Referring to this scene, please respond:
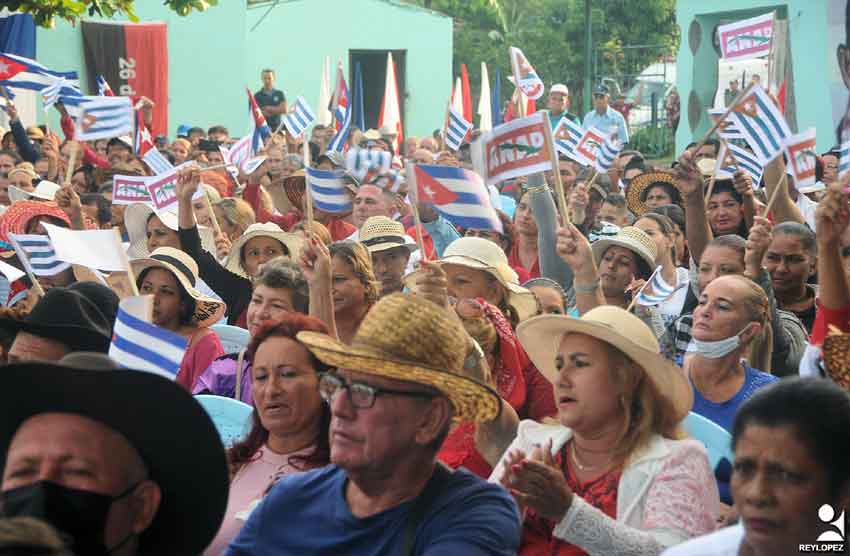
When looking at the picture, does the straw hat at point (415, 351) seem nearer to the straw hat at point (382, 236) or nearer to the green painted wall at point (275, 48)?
the straw hat at point (382, 236)

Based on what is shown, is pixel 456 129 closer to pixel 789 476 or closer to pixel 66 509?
pixel 789 476

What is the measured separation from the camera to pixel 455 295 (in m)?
7.07

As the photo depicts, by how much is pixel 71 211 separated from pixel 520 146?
365 centimetres

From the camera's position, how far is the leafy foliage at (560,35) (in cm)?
4069

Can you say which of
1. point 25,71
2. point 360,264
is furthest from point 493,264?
point 25,71

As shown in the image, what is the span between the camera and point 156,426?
9.83 feet

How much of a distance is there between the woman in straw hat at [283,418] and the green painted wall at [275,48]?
80.1 ft

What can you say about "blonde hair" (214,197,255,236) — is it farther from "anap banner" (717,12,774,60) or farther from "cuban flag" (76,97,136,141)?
"anap banner" (717,12,774,60)

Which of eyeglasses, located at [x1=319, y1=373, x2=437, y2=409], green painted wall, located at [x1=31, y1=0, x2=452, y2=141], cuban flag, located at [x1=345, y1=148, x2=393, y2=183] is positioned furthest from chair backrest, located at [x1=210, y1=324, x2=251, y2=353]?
green painted wall, located at [x1=31, y1=0, x2=452, y2=141]

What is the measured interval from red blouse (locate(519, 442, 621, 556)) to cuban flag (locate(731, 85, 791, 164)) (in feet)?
15.2

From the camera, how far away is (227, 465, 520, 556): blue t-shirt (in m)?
3.58

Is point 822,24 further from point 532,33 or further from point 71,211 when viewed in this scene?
point 532,33

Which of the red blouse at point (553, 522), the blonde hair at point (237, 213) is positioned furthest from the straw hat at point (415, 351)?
the blonde hair at point (237, 213)

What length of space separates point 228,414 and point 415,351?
84.9 inches
